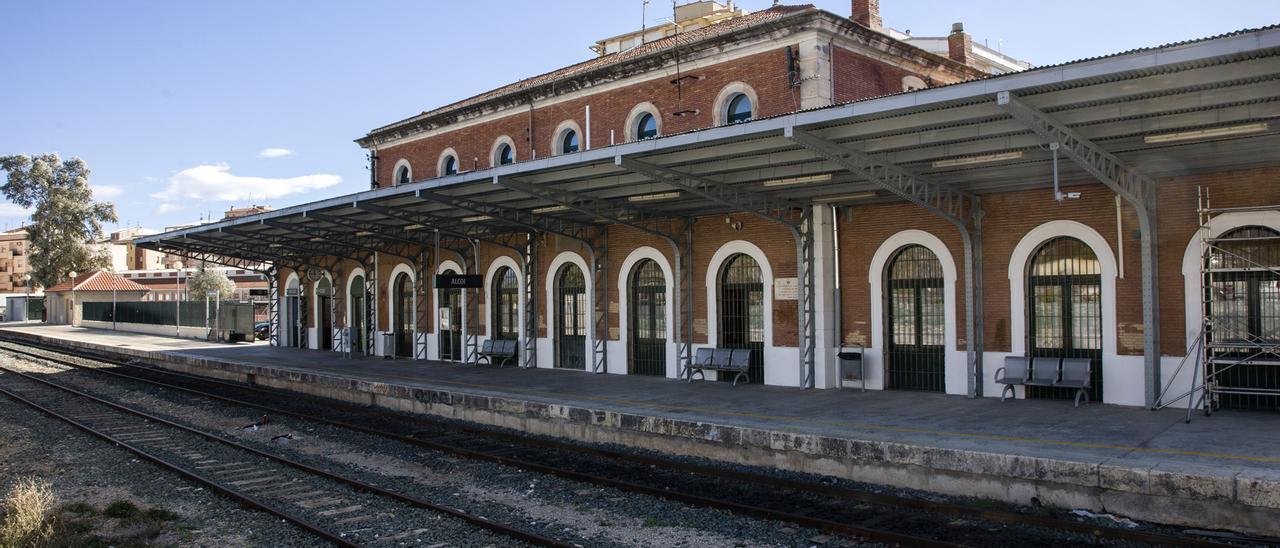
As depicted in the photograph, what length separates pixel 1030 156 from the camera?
36.1 ft

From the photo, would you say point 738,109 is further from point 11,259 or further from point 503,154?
point 11,259

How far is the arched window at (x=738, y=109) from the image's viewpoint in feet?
59.6

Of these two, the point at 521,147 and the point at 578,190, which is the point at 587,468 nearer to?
the point at 578,190

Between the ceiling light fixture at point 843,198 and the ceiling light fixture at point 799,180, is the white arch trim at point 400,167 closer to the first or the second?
the ceiling light fixture at point 843,198

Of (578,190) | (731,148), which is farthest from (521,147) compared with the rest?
(731,148)

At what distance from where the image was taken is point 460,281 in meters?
19.9

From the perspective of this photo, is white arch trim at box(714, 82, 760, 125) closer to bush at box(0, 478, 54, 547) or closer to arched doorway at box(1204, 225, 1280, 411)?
arched doorway at box(1204, 225, 1280, 411)

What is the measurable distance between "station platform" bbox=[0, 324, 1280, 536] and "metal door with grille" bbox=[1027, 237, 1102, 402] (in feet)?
3.47

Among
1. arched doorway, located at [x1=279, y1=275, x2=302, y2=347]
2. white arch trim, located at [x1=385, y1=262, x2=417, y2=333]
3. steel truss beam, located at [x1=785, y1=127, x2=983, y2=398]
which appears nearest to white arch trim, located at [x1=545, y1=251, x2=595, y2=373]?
white arch trim, located at [x1=385, y1=262, x2=417, y2=333]

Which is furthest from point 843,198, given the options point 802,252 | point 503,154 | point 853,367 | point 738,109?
point 503,154

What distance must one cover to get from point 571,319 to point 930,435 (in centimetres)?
1133

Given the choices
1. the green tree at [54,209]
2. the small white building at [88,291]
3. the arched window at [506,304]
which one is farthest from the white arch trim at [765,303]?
the green tree at [54,209]

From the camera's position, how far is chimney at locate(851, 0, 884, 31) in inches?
773

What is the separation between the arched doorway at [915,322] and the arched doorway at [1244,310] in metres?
3.82
